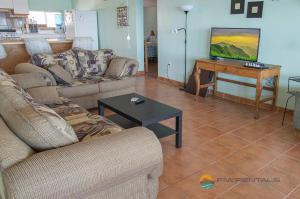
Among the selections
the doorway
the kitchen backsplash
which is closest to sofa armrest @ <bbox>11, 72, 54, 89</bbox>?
the doorway

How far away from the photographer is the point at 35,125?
1329 mm

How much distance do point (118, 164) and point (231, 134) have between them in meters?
2.03

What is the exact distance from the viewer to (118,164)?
1.41m

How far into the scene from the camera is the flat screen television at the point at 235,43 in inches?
147

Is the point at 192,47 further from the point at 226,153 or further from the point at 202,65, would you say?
the point at 226,153

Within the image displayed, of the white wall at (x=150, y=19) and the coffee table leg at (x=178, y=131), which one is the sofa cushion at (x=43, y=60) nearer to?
the coffee table leg at (x=178, y=131)

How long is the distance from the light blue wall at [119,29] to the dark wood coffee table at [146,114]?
3667mm

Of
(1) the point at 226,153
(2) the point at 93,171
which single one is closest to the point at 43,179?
(2) the point at 93,171

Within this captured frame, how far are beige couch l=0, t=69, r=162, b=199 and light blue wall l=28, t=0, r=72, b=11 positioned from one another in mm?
7959

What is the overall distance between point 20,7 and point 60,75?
5.22 meters

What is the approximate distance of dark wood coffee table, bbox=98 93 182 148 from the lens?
97.0 inches

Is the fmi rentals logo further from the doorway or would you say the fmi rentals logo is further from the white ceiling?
the white ceiling

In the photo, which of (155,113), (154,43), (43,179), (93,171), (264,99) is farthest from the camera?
(154,43)

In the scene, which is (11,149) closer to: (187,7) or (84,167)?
(84,167)
